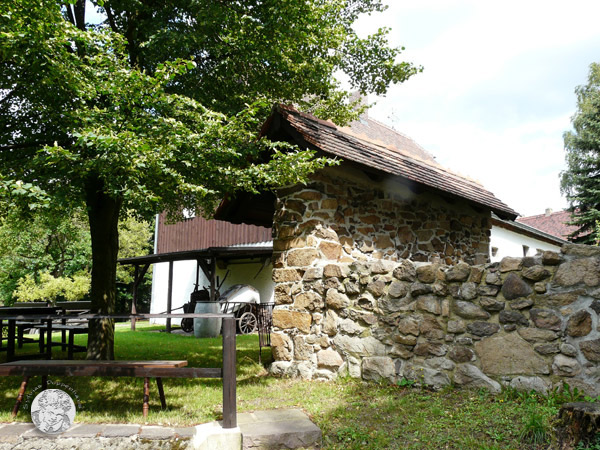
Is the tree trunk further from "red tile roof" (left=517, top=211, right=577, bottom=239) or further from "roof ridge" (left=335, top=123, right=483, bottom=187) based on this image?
"red tile roof" (left=517, top=211, right=577, bottom=239)

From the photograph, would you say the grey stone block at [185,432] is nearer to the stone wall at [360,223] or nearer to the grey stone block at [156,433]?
the grey stone block at [156,433]

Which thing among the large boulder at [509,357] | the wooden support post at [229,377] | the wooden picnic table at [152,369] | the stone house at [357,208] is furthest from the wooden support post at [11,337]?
the large boulder at [509,357]

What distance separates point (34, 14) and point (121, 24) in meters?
3.12

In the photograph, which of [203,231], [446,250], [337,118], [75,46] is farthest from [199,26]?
[203,231]

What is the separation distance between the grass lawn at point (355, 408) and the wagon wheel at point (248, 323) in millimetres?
7642

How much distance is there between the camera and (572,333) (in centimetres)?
395

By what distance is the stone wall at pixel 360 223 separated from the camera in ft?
19.6

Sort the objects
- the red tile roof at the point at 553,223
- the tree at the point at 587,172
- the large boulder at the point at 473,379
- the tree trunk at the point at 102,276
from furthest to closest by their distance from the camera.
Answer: the red tile roof at the point at 553,223, the tree at the point at 587,172, the tree trunk at the point at 102,276, the large boulder at the point at 473,379

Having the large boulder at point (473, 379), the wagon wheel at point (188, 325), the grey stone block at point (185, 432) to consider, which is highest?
the large boulder at point (473, 379)

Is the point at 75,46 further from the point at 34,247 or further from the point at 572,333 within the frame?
the point at 34,247

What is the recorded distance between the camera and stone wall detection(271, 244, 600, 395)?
3.99m

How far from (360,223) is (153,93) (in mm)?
3342

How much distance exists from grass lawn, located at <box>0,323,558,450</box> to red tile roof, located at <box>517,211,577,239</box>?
82.4 ft

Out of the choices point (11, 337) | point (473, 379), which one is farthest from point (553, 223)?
point (11, 337)
